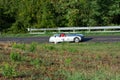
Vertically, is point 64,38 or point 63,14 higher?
point 64,38

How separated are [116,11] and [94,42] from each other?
54.0 feet

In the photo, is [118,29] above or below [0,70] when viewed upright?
below

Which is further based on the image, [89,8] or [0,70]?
[89,8]

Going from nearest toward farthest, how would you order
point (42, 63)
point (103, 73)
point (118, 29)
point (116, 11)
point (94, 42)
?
point (103, 73) < point (42, 63) < point (94, 42) < point (118, 29) < point (116, 11)

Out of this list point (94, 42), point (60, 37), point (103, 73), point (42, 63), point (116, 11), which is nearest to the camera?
point (103, 73)

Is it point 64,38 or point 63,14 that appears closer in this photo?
point 64,38

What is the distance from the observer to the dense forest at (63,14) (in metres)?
55.5

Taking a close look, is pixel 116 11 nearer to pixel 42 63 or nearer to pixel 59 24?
pixel 59 24

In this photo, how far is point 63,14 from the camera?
190ft

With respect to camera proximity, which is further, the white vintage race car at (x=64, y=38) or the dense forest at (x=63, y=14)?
the dense forest at (x=63, y=14)

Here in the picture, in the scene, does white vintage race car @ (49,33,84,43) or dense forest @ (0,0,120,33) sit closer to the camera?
white vintage race car @ (49,33,84,43)

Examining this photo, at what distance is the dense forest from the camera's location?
55.5 m

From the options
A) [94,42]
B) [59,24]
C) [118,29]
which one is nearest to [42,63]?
[94,42]

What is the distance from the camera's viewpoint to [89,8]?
56.5m
